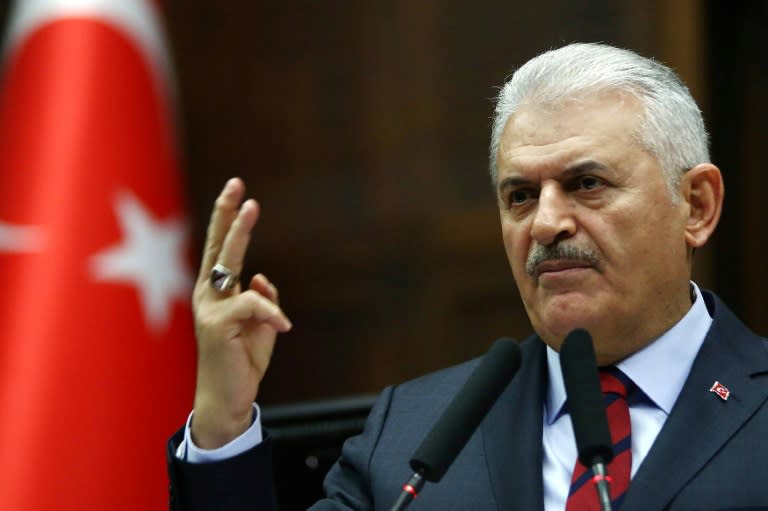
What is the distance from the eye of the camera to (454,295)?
385 centimetres

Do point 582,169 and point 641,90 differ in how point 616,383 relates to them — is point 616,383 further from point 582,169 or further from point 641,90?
point 641,90

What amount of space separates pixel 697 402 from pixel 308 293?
7.43ft

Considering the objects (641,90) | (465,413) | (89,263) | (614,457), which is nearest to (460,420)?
(465,413)

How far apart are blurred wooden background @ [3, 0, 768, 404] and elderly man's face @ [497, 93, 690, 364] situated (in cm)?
156

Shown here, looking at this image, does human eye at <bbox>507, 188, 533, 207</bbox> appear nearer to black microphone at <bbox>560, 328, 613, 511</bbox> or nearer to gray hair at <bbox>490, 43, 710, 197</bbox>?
gray hair at <bbox>490, 43, 710, 197</bbox>

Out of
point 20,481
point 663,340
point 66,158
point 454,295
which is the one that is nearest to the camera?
point 663,340

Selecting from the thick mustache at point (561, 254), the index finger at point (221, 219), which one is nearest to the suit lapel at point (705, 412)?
the thick mustache at point (561, 254)

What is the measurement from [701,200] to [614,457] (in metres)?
0.53

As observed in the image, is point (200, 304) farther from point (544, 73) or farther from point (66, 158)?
point (66, 158)

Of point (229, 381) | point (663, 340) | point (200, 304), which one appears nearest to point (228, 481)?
point (229, 381)

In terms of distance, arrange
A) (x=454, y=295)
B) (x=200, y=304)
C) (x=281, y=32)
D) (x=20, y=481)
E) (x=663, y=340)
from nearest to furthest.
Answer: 1. (x=200, y=304)
2. (x=663, y=340)
3. (x=20, y=481)
4. (x=454, y=295)
5. (x=281, y=32)

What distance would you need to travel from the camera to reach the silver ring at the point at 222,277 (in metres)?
1.77

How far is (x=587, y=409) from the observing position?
1447 mm

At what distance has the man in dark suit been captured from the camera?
181 centimetres
